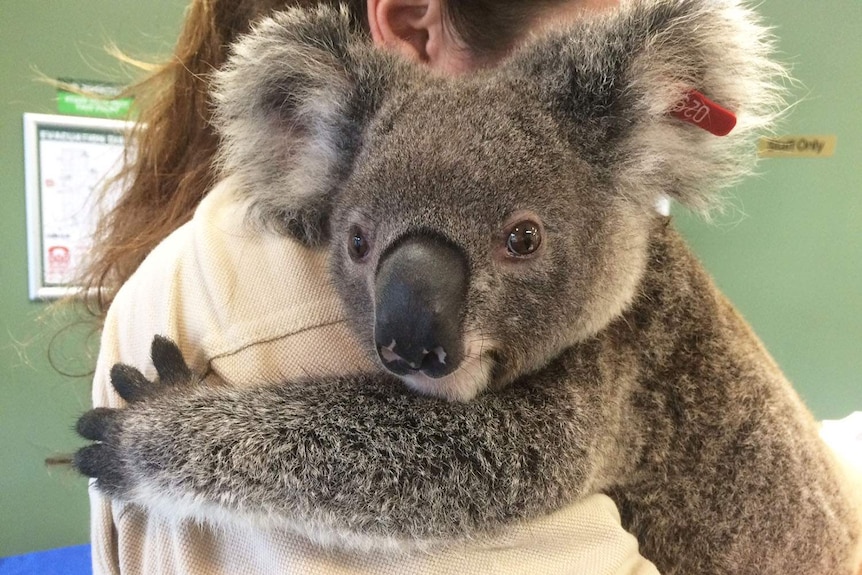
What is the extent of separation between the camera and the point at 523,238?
0.96 metres

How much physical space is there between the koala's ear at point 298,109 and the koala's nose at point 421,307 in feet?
1.08

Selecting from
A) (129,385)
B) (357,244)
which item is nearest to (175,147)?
(129,385)

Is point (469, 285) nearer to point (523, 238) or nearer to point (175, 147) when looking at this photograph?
point (523, 238)

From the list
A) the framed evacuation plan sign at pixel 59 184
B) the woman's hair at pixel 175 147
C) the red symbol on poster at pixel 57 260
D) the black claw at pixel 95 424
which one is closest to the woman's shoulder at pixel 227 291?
the black claw at pixel 95 424

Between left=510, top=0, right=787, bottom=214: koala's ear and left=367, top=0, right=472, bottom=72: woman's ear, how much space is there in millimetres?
333

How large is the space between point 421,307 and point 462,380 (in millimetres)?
187

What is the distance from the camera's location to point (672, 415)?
1266 mm

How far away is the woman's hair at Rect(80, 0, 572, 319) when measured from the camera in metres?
1.63

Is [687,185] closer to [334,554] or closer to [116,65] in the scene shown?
[334,554]

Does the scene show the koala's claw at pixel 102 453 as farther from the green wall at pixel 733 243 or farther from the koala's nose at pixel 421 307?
the green wall at pixel 733 243

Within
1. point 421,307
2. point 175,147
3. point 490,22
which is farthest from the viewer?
point 175,147

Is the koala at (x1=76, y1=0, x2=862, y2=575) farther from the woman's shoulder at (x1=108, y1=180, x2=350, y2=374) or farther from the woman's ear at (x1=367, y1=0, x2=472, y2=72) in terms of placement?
the woman's ear at (x1=367, y1=0, x2=472, y2=72)

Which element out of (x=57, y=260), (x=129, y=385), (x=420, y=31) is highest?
(x=420, y=31)

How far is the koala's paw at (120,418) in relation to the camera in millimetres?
1081
